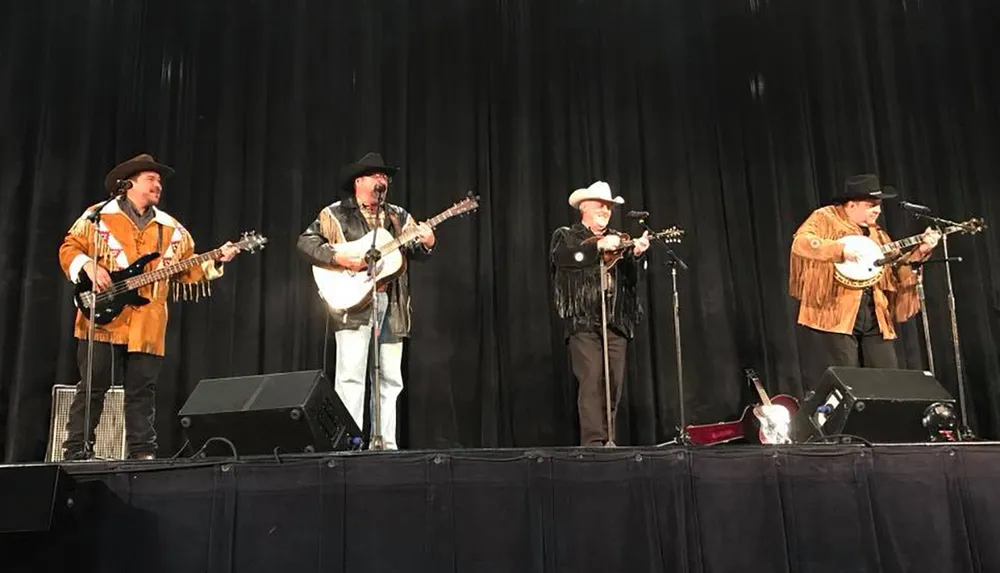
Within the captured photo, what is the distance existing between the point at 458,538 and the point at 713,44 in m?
5.21

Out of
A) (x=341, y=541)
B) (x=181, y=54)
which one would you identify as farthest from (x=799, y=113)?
(x=341, y=541)

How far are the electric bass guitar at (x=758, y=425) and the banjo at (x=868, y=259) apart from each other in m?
1.21

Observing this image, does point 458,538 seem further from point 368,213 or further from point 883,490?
point 368,213

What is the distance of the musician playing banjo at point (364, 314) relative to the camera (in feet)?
17.1

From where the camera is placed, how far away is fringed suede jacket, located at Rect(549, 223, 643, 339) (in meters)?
5.45

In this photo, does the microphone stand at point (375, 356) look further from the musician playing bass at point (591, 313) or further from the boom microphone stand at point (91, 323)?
the boom microphone stand at point (91, 323)

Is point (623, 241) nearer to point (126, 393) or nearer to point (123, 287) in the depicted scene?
point (123, 287)

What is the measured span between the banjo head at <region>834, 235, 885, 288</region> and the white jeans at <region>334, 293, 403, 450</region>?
270 centimetres

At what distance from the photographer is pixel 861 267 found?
5.48 m

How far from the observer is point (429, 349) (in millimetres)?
6570

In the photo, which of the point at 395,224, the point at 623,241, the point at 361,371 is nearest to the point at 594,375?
the point at 623,241

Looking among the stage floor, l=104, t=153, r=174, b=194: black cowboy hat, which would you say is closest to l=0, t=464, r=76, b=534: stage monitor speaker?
the stage floor

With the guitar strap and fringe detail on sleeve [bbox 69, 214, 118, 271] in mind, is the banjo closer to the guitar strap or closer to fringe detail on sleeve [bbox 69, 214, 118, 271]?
the guitar strap

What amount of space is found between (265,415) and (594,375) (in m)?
2.24
